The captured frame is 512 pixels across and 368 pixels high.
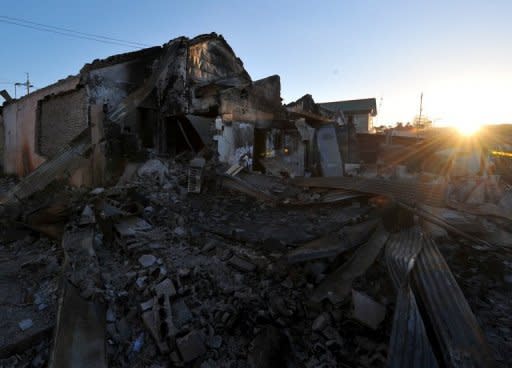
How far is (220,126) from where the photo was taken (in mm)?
8250

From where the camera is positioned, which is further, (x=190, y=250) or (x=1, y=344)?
(x=190, y=250)

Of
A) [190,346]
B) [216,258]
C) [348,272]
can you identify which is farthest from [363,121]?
[190,346]

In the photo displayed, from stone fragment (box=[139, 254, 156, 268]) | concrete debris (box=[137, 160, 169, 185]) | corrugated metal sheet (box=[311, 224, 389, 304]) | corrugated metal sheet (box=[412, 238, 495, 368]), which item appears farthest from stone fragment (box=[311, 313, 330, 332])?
concrete debris (box=[137, 160, 169, 185])

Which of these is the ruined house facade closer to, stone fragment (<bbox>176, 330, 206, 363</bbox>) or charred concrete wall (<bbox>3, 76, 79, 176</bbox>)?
charred concrete wall (<bbox>3, 76, 79, 176</bbox>)

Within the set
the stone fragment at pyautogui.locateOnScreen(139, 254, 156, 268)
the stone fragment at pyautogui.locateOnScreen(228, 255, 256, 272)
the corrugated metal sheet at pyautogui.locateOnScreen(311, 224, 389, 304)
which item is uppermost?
the corrugated metal sheet at pyautogui.locateOnScreen(311, 224, 389, 304)

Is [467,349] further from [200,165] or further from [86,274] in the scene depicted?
[200,165]

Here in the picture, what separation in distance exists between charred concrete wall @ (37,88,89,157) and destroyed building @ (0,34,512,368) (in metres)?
0.09

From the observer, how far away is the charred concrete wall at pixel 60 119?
23.3 ft

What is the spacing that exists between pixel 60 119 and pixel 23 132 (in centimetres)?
353

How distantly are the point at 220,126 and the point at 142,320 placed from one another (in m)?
6.68

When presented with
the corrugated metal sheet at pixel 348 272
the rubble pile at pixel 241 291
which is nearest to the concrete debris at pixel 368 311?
the rubble pile at pixel 241 291

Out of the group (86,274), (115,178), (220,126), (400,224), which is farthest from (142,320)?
(220,126)

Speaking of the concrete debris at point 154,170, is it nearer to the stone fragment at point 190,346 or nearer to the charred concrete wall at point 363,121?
the stone fragment at point 190,346

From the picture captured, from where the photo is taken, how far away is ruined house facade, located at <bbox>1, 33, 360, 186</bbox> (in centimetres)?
656
